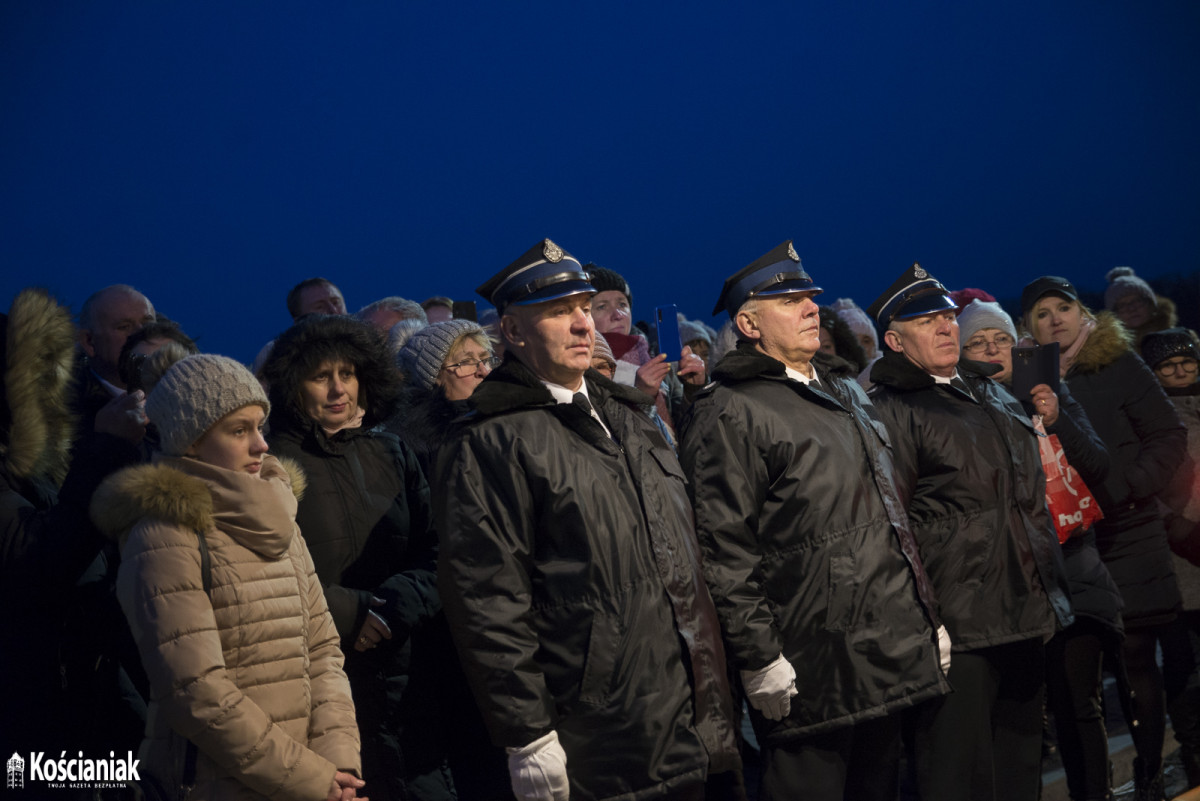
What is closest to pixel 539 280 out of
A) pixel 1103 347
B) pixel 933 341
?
pixel 933 341

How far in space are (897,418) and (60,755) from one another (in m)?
3.08

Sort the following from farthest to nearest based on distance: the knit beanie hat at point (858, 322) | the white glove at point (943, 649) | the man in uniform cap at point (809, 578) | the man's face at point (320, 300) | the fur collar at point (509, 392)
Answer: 1. the knit beanie hat at point (858, 322)
2. the man's face at point (320, 300)
3. the white glove at point (943, 649)
4. the man in uniform cap at point (809, 578)
5. the fur collar at point (509, 392)

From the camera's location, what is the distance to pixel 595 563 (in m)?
2.79

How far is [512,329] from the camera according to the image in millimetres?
3148

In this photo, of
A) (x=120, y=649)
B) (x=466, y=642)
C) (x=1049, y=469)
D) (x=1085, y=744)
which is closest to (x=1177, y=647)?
(x=1085, y=744)

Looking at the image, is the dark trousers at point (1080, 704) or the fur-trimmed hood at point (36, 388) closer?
the fur-trimmed hood at point (36, 388)

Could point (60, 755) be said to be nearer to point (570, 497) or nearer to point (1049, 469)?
point (570, 497)

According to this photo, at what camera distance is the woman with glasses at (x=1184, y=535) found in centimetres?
501

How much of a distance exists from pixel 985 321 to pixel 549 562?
3042 millimetres

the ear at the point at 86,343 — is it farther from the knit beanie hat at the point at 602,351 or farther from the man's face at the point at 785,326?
the man's face at the point at 785,326

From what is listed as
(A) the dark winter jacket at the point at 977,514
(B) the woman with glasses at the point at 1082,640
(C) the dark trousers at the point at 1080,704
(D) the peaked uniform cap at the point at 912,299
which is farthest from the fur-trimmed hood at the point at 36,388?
(C) the dark trousers at the point at 1080,704

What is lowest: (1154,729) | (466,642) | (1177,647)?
(1154,729)

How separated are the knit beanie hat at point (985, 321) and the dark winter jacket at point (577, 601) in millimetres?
2633

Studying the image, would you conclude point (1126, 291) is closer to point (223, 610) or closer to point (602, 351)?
point (602, 351)
